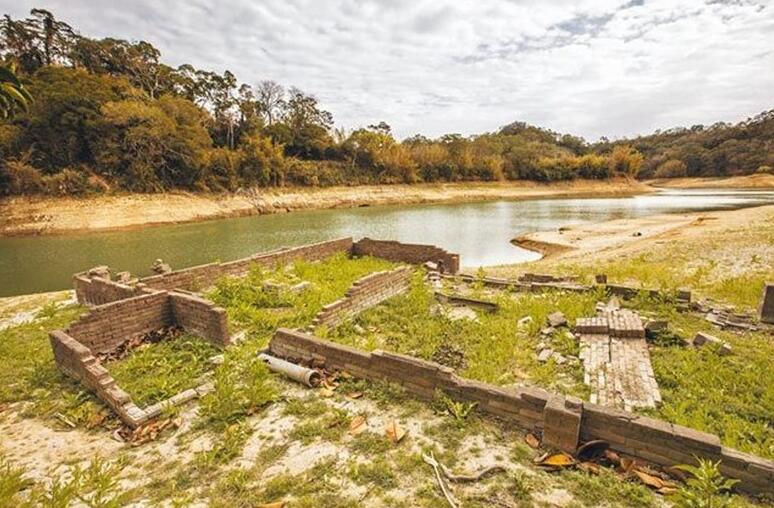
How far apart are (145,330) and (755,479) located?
27.1 ft

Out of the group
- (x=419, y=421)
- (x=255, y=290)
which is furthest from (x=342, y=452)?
(x=255, y=290)

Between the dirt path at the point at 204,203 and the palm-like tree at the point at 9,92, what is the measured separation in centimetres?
2555

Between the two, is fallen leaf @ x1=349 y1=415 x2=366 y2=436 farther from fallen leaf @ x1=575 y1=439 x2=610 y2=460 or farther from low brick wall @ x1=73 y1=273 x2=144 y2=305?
low brick wall @ x1=73 y1=273 x2=144 y2=305

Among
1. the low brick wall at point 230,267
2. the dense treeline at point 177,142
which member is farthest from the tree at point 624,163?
the low brick wall at point 230,267

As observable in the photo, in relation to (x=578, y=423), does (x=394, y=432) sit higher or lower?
lower

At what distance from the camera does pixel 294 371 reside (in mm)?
5223

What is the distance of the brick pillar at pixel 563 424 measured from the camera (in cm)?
363

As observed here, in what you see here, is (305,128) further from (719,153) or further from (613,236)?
(719,153)

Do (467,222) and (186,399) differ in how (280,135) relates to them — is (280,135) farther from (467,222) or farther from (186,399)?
(186,399)

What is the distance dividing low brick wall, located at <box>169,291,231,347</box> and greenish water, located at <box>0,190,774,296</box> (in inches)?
381

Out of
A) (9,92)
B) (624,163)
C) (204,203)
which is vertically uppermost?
(624,163)

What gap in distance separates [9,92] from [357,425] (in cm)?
494

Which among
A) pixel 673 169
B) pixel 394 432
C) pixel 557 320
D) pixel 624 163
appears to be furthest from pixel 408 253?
pixel 673 169

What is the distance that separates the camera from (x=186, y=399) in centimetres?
479
